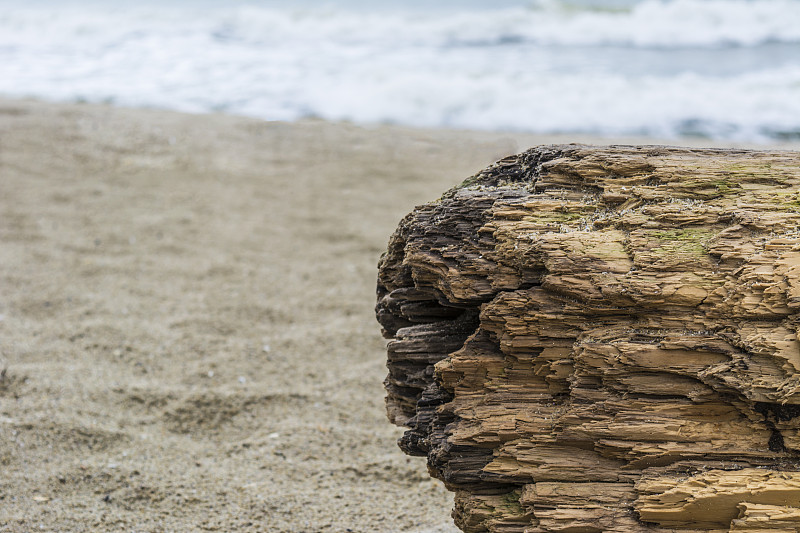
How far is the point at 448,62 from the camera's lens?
1080 centimetres

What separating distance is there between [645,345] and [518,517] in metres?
0.55

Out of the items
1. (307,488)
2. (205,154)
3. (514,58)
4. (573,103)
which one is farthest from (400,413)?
(514,58)

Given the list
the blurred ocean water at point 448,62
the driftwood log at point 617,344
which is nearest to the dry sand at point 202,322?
the driftwood log at point 617,344

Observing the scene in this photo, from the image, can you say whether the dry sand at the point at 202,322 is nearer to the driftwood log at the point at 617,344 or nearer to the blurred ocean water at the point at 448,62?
the driftwood log at the point at 617,344

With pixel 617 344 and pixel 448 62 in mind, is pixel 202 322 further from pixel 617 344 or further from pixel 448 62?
pixel 448 62

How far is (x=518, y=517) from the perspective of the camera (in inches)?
70.4

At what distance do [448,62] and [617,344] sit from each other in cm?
970

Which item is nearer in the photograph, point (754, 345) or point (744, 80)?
point (754, 345)

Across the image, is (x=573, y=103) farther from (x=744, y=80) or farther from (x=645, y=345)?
(x=645, y=345)

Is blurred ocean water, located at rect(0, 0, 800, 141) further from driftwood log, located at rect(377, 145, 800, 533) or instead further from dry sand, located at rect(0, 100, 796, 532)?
driftwood log, located at rect(377, 145, 800, 533)

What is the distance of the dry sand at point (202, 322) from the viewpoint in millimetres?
2596

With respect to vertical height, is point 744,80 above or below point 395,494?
above

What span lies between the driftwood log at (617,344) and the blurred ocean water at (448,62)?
233 inches

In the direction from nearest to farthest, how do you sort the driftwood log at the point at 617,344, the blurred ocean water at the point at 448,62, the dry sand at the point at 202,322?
the driftwood log at the point at 617,344, the dry sand at the point at 202,322, the blurred ocean water at the point at 448,62
